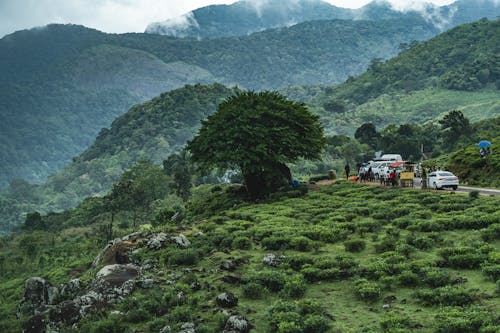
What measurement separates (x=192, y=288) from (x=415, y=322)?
10936 millimetres

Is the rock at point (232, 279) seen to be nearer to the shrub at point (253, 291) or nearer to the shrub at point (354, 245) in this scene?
the shrub at point (253, 291)

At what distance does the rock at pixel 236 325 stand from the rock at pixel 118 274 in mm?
8259

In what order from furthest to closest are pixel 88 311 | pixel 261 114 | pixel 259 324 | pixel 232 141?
pixel 261 114 < pixel 232 141 < pixel 88 311 < pixel 259 324

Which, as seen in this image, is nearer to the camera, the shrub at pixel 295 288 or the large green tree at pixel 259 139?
the shrub at pixel 295 288

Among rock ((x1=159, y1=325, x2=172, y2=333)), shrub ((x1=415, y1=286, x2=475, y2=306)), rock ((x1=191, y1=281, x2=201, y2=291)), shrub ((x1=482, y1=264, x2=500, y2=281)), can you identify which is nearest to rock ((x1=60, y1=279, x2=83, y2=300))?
rock ((x1=191, y1=281, x2=201, y2=291))

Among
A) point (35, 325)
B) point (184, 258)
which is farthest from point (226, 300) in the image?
point (35, 325)

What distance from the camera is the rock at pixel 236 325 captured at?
1931cm

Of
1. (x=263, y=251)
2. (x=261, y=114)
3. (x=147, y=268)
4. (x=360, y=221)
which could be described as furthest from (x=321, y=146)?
(x=147, y=268)

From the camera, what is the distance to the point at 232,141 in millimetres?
Result: 50156

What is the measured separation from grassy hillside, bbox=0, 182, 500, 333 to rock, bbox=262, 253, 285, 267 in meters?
0.33

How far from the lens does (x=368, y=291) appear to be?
21.1 m

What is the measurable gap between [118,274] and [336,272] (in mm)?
11708

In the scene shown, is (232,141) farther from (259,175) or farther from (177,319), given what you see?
(177,319)

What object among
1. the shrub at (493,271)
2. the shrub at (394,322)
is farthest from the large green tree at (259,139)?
the shrub at (394,322)
